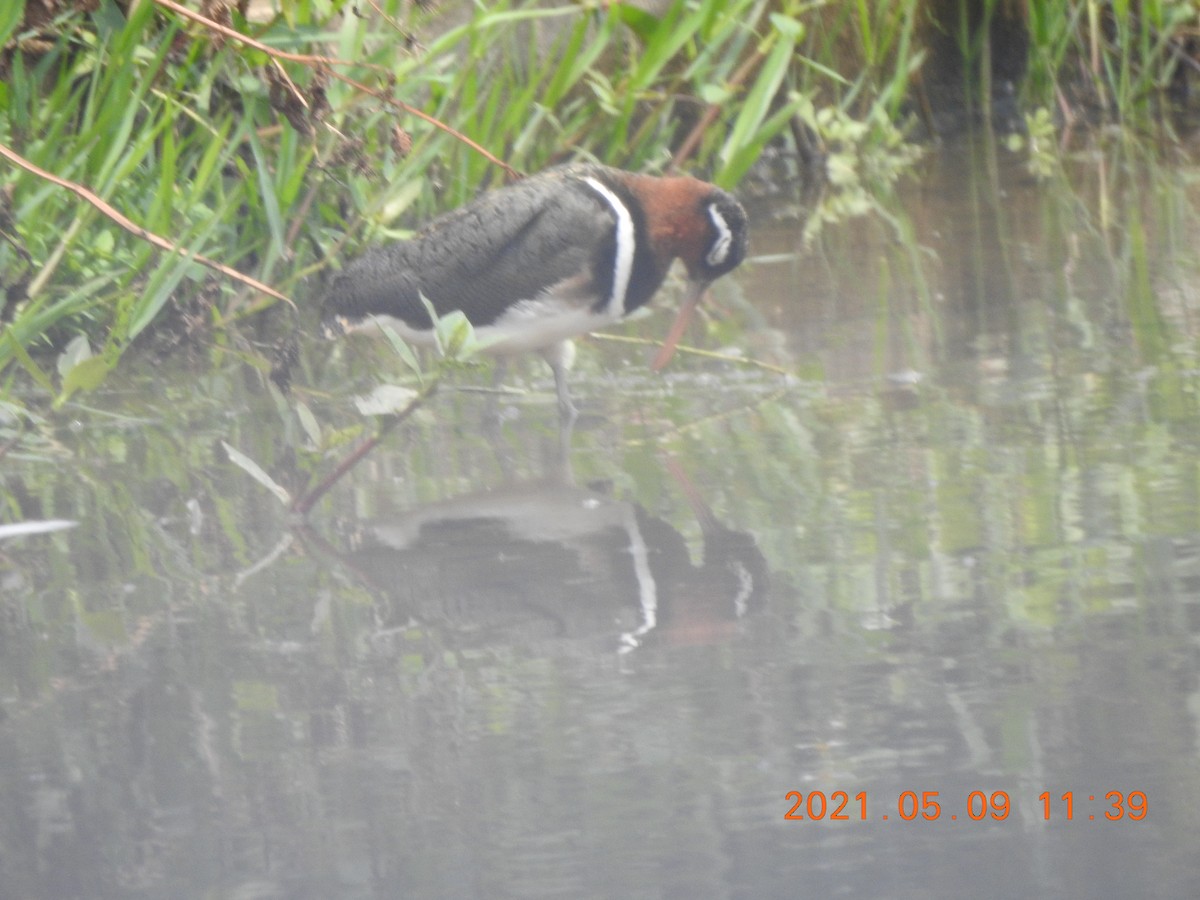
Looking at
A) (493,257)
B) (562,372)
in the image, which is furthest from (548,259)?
(562,372)

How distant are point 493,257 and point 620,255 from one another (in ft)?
0.91

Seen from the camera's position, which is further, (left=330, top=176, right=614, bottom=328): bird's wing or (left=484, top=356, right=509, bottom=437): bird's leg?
(left=330, top=176, right=614, bottom=328): bird's wing

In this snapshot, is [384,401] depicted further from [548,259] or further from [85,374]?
[548,259]

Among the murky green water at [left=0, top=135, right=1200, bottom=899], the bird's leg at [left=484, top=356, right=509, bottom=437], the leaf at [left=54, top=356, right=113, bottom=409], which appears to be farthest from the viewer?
the bird's leg at [left=484, top=356, right=509, bottom=437]

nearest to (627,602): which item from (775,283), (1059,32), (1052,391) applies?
(1052,391)

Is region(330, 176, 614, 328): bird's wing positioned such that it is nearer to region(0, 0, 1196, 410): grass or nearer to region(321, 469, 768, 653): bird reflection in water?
region(0, 0, 1196, 410): grass

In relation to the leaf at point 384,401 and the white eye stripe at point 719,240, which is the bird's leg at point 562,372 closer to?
the white eye stripe at point 719,240

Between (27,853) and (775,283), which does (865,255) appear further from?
(27,853)

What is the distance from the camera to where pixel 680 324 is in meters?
4.03

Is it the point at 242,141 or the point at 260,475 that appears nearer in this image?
the point at 260,475

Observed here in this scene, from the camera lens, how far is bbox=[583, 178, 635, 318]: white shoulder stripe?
12.6 ft

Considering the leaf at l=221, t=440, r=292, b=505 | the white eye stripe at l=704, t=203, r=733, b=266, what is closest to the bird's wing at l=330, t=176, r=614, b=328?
the white eye stripe at l=704, t=203, r=733, b=266

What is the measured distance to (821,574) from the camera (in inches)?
98.6
